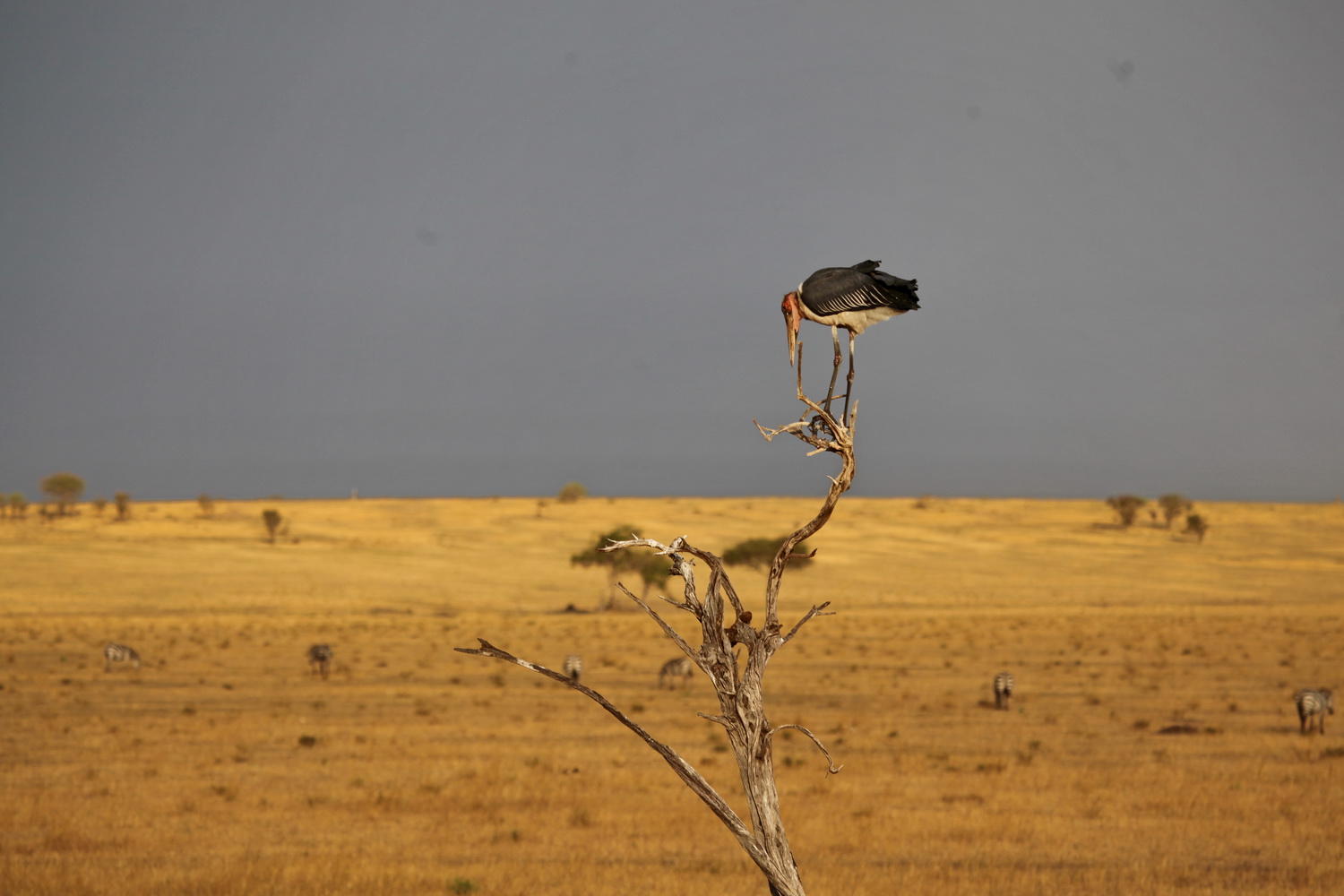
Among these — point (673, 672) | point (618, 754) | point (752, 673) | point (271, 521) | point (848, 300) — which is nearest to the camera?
point (752, 673)

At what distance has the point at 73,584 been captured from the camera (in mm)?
75375

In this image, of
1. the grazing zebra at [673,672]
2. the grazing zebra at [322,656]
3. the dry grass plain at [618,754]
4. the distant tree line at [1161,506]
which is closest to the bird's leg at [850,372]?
the dry grass plain at [618,754]

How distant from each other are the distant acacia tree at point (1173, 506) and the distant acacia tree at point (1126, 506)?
2457mm

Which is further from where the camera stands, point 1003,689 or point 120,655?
point 120,655

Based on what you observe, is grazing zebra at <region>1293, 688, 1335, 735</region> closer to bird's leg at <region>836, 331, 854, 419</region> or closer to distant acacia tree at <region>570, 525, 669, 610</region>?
bird's leg at <region>836, 331, 854, 419</region>

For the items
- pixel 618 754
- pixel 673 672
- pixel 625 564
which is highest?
pixel 625 564

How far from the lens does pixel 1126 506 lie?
130000 millimetres

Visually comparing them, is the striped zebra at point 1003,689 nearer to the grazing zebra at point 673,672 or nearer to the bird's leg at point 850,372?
the grazing zebra at point 673,672

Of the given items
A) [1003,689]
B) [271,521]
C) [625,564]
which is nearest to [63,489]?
[271,521]

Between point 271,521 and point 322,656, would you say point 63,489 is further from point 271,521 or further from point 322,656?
point 322,656

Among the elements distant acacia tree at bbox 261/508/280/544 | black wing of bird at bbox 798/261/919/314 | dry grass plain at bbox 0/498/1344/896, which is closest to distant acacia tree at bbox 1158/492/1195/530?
dry grass plain at bbox 0/498/1344/896

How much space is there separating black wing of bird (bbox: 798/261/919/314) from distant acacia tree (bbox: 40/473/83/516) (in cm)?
13278

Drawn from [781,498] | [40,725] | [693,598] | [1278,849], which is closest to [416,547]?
[781,498]

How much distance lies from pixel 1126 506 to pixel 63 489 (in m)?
112
